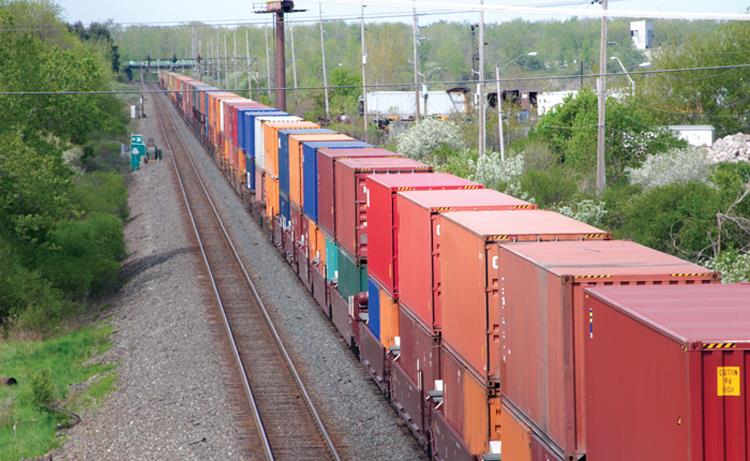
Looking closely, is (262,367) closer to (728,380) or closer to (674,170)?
(728,380)

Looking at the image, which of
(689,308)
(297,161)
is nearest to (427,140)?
(297,161)

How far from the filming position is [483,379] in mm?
12484

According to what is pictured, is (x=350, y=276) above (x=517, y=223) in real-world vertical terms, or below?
below

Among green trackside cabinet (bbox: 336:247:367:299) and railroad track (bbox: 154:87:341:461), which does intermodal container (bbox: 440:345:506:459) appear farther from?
green trackside cabinet (bbox: 336:247:367:299)

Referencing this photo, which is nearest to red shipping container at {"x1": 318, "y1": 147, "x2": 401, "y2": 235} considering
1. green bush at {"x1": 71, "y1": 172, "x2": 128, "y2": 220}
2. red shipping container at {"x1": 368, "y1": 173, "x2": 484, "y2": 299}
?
red shipping container at {"x1": 368, "y1": 173, "x2": 484, "y2": 299}

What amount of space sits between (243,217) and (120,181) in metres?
10.5

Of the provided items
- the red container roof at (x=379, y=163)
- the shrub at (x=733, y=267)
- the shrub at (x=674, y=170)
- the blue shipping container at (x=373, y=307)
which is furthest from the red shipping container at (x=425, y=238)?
the shrub at (x=674, y=170)

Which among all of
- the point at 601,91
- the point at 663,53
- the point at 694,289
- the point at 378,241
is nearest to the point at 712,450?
the point at 694,289

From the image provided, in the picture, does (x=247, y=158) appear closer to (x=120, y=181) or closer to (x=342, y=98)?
(x=120, y=181)

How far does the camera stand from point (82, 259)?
34375mm

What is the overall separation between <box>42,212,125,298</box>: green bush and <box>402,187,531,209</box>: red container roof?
18.8 meters

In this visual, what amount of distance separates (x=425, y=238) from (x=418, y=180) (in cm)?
390

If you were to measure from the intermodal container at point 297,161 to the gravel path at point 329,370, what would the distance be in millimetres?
2504

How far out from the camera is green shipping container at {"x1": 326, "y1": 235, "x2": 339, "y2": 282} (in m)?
23.9
